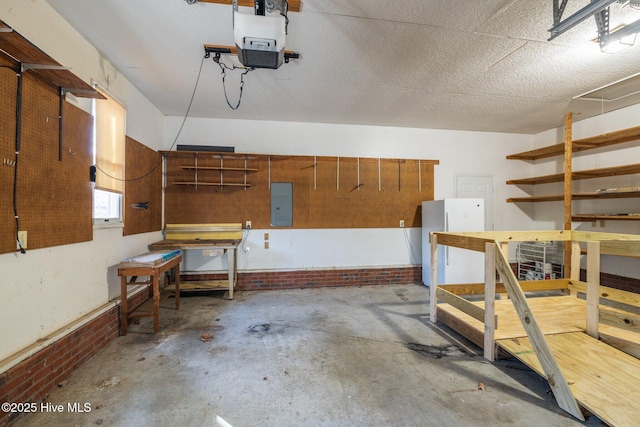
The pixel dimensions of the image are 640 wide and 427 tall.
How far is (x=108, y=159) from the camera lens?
2768 mm

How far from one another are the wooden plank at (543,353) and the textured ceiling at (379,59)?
77.1 inches

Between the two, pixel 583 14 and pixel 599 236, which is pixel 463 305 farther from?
pixel 583 14

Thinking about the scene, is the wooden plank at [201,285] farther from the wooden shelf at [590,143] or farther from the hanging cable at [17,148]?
the wooden shelf at [590,143]

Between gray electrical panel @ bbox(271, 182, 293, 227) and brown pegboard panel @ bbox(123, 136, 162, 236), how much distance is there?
174 centimetres

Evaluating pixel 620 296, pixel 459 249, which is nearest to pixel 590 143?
pixel 459 249

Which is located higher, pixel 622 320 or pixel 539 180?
pixel 539 180

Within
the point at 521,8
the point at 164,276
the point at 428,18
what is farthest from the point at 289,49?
the point at 164,276

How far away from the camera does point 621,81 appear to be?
10.2 ft

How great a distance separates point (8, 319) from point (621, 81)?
242 inches

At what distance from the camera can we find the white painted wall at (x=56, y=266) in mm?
1693

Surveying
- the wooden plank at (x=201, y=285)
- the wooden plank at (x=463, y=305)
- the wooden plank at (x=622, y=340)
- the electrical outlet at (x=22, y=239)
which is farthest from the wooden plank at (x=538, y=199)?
the electrical outlet at (x=22, y=239)

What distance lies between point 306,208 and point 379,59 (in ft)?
8.34

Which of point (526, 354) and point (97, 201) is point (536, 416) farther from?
point (97, 201)

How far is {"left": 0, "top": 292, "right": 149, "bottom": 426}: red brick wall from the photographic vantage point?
5.29 ft
